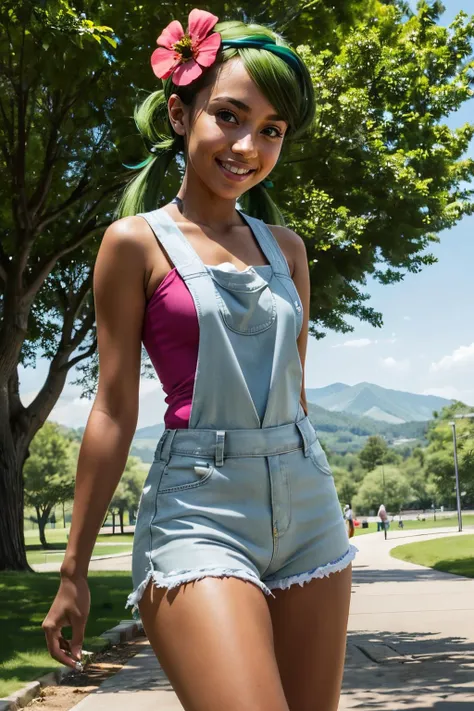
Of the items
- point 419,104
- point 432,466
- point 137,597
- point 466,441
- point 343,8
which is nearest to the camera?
point 137,597

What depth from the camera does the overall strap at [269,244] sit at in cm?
266

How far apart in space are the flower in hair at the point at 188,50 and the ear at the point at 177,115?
0.06 metres

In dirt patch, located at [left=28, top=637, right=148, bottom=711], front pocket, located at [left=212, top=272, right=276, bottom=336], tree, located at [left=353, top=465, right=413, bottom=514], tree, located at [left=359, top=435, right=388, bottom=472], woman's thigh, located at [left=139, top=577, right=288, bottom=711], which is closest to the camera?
woman's thigh, located at [left=139, top=577, right=288, bottom=711]

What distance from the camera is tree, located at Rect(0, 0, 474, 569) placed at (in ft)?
43.4

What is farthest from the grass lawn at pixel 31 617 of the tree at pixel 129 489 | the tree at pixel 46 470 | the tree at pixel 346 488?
the tree at pixel 346 488

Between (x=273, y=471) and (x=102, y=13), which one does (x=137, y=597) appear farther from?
(x=102, y=13)

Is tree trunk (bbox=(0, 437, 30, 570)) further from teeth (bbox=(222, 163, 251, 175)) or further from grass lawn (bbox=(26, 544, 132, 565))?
grass lawn (bbox=(26, 544, 132, 565))

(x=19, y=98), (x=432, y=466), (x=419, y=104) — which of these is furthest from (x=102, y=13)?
(x=432, y=466)

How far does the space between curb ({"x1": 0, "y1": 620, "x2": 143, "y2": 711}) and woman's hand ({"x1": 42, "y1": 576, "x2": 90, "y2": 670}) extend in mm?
3280

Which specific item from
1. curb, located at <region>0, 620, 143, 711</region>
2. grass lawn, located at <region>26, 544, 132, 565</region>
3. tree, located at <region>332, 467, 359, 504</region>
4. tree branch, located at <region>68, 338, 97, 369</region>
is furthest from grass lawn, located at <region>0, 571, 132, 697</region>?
tree, located at <region>332, 467, 359, 504</region>

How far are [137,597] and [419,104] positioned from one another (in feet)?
60.0

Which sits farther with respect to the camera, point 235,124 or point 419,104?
point 419,104

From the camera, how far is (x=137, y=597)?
2.29 meters

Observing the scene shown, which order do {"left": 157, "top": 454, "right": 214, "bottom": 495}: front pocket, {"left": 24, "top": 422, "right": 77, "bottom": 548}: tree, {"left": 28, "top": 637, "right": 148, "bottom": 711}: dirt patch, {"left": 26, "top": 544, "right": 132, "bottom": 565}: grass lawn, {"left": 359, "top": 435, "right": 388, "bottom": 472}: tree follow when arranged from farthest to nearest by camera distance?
{"left": 359, "top": 435, "right": 388, "bottom": 472}: tree, {"left": 24, "top": 422, "right": 77, "bottom": 548}: tree, {"left": 26, "top": 544, "right": 132, "bottom": 565}: grass lawn, {"left": 28, "top": 637, "right": 148, "bottom": 711}: dirt patch, {"left": 157, "top": 454, "right": 214, "bottom": 495}: front pocket
